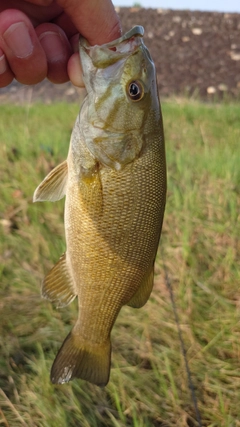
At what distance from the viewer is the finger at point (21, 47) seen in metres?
1.52

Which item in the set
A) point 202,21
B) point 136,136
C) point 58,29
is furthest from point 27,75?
point 202,21

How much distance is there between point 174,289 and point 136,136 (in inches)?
47.1

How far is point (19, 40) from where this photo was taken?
153 centimetres

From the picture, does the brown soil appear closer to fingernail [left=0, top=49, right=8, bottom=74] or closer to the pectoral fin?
fingernail [left=0, top=49, right=8, bottom=74]

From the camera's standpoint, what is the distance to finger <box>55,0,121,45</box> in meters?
1.51

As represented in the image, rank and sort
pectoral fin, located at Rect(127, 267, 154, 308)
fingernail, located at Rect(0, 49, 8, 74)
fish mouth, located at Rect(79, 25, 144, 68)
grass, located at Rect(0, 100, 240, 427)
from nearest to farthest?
fish mouth, located at Rect(79, 25, 144, 68) → pectoral fin, located at Rect(127, 267, 154, 308) → fingernail, located at Rect(0, 49, 8, 74) → grass, located at Rect(0, 100, 240, 427)

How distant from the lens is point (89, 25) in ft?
4.99

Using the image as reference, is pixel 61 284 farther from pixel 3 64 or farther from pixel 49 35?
pixel 49 35

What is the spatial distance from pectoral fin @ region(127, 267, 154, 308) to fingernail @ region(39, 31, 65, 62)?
2.66ft

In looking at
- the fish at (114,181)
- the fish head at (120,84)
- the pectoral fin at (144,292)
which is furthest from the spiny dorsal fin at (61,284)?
the fish head at (120,84)

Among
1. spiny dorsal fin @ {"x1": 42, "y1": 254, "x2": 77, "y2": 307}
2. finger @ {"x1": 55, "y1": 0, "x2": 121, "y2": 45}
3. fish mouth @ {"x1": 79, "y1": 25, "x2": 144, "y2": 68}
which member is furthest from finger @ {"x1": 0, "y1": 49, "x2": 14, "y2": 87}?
spiny dorsal fin @ {"x1": 42, "y1": 254, "x2": 77, "y2": 307}

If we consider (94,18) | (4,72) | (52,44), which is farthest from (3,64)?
(94,18)

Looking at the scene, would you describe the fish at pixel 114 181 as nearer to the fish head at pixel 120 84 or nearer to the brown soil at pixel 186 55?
the fish head at pixel 120 84

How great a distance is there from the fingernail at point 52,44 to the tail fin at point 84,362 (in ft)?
3.08
